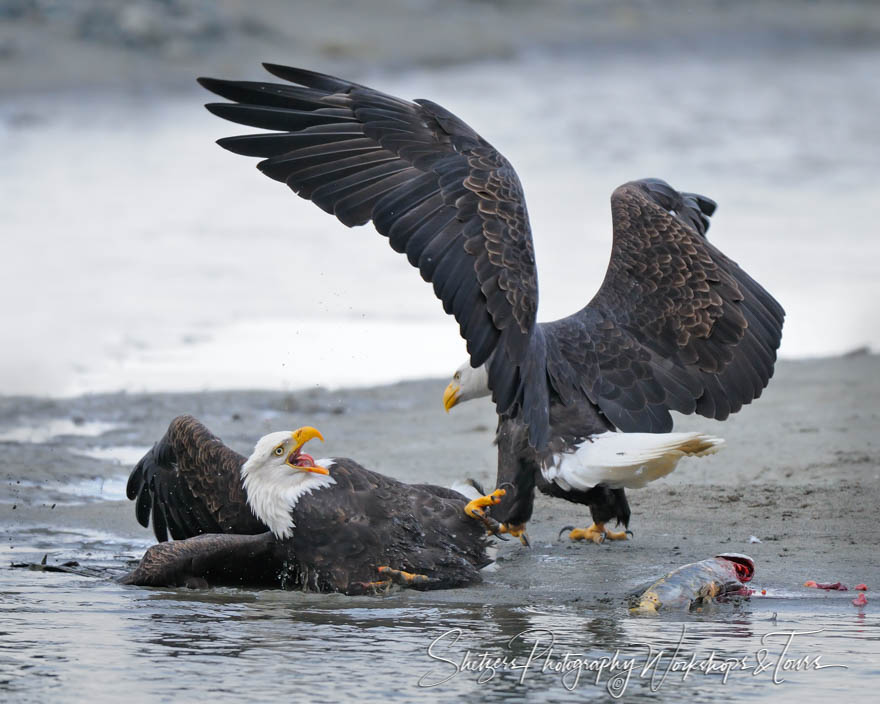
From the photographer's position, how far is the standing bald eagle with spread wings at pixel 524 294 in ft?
19.8

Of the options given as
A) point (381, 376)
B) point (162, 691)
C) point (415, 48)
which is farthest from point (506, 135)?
point (162, 691)

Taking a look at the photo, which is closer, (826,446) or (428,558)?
(428,558)

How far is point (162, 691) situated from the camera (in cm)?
447

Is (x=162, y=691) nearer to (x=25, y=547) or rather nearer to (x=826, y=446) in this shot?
(x=25, y=547)

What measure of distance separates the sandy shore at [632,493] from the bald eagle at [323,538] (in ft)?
0.82

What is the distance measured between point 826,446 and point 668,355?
91.6 inches

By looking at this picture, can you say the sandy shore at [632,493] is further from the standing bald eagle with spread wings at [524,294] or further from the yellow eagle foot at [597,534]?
the standing bald eagle with spread wings at [524,294]

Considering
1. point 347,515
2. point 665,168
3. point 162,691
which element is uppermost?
point 665,168

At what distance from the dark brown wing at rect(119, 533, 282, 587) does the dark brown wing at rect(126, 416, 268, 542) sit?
0.23m

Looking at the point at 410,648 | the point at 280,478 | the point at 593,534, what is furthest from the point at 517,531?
the point at 410,648

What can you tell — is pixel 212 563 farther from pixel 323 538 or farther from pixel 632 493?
pixel 632 493

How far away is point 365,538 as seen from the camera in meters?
6.05

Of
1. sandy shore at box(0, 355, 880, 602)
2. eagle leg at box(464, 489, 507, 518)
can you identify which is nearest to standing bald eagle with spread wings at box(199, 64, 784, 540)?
eagle leg at box(464, 489, 507, 518)

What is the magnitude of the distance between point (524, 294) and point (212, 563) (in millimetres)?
Answer: 1584
